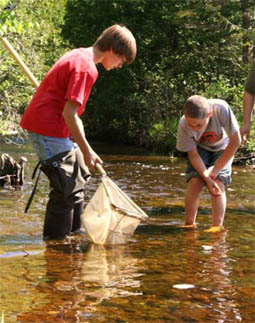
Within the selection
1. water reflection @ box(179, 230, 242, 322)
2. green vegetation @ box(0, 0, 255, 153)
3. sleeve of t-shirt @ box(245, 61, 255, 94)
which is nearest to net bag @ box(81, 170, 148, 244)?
water reflection @ box(179, 230, 242, 322)

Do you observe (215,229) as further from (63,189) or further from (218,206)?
(63,189)

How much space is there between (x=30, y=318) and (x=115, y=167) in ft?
36.4

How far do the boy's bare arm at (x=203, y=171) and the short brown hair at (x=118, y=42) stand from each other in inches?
56.6

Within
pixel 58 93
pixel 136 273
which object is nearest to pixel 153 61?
pixel 58 93

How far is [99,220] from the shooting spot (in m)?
5.23

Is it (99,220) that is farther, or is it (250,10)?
(250,10)


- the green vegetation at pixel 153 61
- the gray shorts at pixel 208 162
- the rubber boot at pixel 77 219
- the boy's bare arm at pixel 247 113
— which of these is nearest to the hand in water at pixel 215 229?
the gray shorts at pixel 208 162

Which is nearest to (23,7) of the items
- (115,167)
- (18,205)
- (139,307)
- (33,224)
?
(115,167)

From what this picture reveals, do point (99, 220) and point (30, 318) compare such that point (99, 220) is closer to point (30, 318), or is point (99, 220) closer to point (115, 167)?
point (30, 318)

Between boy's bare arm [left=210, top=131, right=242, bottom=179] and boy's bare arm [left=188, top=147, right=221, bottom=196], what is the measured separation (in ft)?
0.24

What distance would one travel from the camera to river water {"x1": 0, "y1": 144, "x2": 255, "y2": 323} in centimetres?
347

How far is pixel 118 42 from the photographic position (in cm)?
498

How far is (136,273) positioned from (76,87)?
1.48 m

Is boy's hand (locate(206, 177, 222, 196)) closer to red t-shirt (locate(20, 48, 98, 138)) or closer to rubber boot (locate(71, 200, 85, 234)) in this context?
rubber boot (locate(71, 200, 85, 234))
